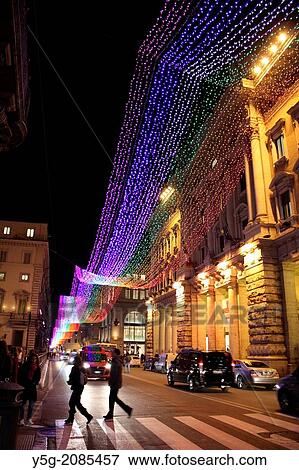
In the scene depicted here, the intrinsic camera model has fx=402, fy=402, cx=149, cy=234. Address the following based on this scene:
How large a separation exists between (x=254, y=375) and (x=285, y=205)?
10720 millimetres

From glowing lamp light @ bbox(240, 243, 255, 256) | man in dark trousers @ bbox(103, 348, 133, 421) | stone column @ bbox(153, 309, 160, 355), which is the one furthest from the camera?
stone column @ bbox(153, 309, 160, 355)

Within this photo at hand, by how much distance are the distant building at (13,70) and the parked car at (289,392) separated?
11734 millimetres

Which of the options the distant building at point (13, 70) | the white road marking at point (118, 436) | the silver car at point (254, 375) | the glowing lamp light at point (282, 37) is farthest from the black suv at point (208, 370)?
the glowing lamp light at point (282, 37)

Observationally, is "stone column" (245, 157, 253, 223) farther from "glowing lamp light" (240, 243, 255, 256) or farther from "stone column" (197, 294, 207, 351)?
"stone column" (197, 294, 207, 351)

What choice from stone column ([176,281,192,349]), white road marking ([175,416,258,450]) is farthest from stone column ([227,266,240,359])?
white road marking ([175,416,258,450])

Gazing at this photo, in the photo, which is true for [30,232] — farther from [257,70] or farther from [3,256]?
[257,70]

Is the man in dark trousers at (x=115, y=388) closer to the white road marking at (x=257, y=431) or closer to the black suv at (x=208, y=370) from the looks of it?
the white road marking at (x=257, y=431)

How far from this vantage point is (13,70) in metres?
11.6

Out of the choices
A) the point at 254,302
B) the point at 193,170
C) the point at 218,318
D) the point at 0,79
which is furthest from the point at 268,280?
the point at 0,79

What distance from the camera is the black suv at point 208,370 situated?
719 inches

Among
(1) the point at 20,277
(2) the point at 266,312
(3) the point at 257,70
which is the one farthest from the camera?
(1) the point at 20,277

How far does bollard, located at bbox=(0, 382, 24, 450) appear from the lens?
5.93m

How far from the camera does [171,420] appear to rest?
10.1 m

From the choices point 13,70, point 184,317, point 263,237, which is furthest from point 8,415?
point 184,317
